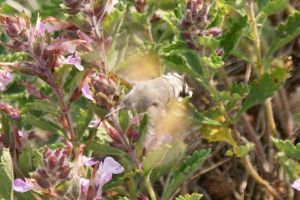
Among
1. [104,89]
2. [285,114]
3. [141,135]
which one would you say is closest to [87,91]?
[104,89]

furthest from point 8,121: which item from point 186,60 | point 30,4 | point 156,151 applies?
point 30,4

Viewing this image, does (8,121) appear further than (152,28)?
No

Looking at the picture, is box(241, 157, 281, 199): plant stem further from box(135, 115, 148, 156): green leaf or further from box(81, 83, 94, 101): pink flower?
box(81, 83, 94, 101): pink flower

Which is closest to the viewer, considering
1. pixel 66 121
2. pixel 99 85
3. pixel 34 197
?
pixel 99 85

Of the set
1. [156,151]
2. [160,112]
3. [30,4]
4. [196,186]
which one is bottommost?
[196,186]

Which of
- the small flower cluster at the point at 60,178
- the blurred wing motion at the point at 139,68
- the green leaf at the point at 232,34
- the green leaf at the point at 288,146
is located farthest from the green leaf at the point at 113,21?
the green leaf at the point at 288,146

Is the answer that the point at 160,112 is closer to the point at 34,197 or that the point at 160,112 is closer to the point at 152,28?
the point at 34,197

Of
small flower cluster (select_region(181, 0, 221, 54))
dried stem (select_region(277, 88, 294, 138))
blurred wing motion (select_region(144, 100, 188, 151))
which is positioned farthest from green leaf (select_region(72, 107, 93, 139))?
dried stem (select_region(277, 88, 294, 138))
